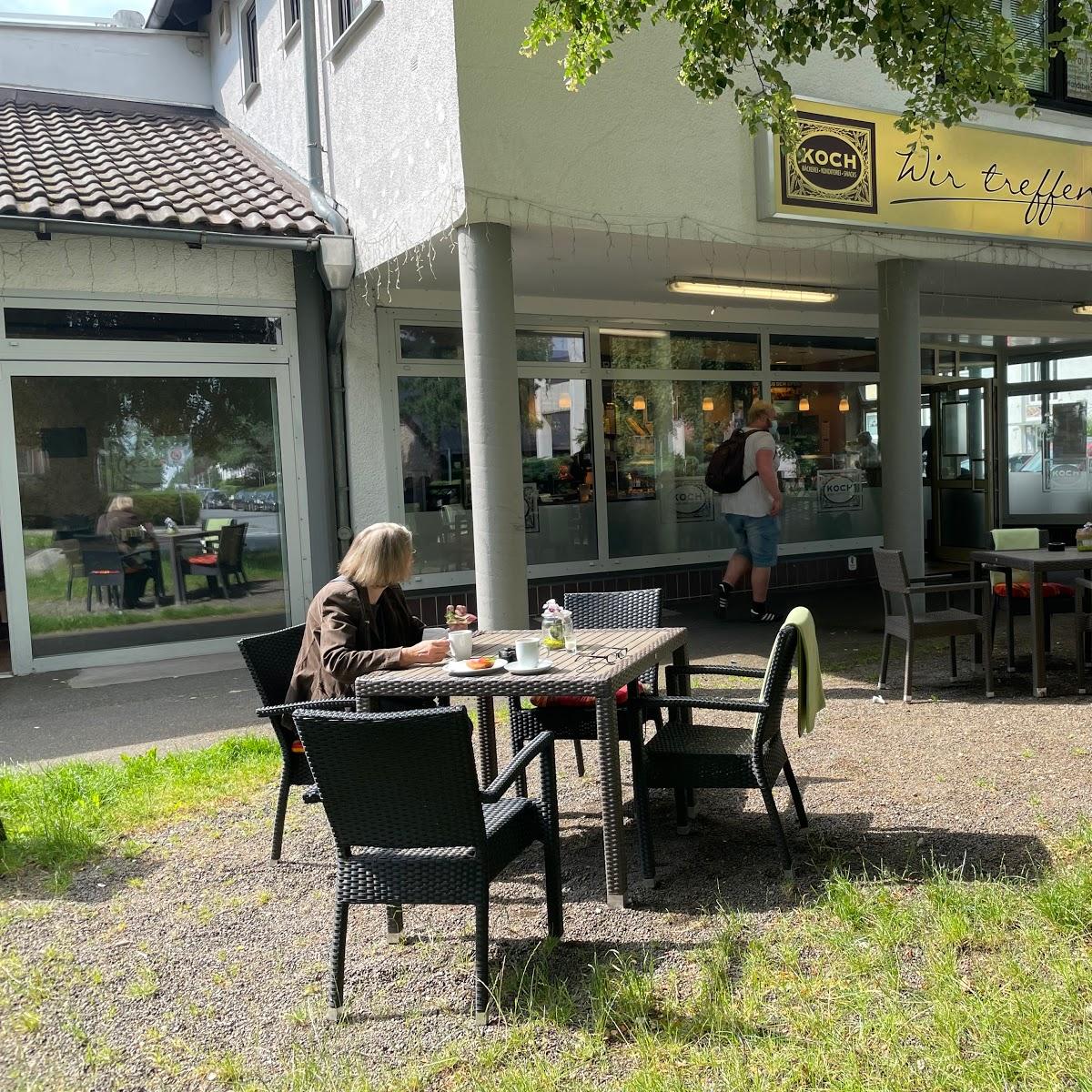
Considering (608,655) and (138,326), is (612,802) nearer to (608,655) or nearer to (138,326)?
(608,655)

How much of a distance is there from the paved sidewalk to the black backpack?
1266 millimetres

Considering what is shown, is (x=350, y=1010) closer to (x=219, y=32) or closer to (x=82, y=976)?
(x=82, y=976)

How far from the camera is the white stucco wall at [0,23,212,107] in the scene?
12094 mm

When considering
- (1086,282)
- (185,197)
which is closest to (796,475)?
(1086,282)

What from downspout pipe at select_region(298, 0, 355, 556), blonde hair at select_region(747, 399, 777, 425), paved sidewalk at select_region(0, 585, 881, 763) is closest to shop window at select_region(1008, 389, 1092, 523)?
paved sidewalk at select_region(0, 585, 881, 763)

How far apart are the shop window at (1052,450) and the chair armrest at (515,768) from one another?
14.1 m

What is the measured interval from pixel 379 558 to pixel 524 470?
6308 mm

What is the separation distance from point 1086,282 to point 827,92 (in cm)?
466

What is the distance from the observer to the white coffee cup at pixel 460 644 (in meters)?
4.19

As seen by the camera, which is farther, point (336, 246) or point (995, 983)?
point (336, 246)

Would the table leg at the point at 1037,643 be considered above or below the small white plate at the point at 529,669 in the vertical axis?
below

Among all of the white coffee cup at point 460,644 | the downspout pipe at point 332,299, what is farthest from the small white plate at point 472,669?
the downspout pipe at point 332,299

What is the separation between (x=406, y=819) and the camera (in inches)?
126

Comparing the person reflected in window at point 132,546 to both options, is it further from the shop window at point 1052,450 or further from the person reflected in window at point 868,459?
the shop window at point 1052,450
